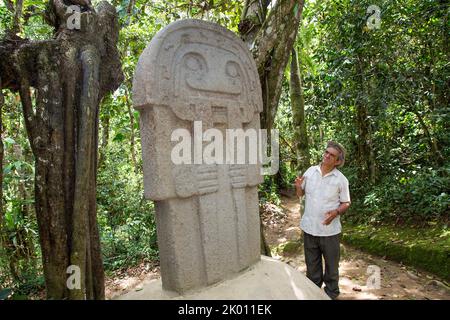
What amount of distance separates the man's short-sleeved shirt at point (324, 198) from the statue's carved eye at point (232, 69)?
125 cm

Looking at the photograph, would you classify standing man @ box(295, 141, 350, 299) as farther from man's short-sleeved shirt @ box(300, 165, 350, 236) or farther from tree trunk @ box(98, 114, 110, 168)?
tree trunk @ box(98, 114, 110, 168)

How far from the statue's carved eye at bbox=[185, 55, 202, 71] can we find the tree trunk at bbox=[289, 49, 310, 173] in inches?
112

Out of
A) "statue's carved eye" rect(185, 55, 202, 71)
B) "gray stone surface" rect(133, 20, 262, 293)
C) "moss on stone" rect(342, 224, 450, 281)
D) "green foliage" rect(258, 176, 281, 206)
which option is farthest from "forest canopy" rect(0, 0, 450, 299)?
"green foliage" rect(258, 176, 281, 206)

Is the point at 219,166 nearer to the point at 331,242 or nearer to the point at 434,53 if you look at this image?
the point at 331,242

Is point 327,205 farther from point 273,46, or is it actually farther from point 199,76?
point 273,46

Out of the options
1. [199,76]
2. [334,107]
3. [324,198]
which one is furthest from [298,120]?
[199,76]

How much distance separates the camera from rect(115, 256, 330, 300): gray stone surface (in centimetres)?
267

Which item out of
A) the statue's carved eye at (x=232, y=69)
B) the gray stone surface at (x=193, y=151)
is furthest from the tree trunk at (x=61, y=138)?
the statue's carved eye at (x=232, y=69)

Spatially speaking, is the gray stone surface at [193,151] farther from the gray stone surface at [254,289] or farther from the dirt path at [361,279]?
the dirt path at [361,279]

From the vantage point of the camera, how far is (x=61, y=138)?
233cm

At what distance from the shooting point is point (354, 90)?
6.00 m

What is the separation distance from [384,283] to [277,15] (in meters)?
3.49

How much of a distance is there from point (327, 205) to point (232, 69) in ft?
5.15
